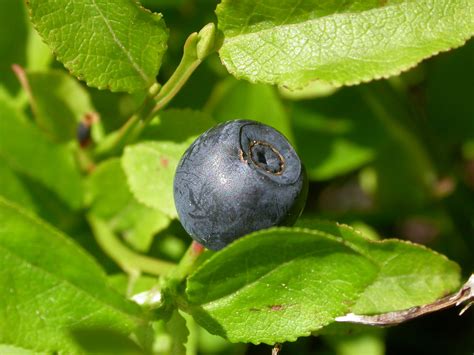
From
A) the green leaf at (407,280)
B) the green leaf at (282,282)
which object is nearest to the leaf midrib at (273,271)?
the green leaf at (282,282)

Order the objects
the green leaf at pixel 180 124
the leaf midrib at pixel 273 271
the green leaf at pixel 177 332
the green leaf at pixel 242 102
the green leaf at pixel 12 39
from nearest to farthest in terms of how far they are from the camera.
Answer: the leaf midrib at pixel 273 271 < the green leaf at pixel 177 332 < the green leaf at pixel 180 124 < the green leaf at pixel 242 102 < the green leaf at pixel 12 39

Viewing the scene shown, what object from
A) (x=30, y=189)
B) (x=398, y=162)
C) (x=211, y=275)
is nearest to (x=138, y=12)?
(x=211, y=275)

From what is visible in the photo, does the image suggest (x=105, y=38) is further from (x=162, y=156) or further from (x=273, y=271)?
(x=273, y=271)

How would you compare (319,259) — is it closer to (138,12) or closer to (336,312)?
(336,312)

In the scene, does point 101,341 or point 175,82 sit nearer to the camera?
point 101,341

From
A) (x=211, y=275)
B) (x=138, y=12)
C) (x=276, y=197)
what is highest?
(x=138, y=12)

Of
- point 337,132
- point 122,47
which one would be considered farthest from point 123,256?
point 337,132

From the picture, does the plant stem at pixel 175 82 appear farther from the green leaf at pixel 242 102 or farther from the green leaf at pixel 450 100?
the green leaf at pixel 450 100
